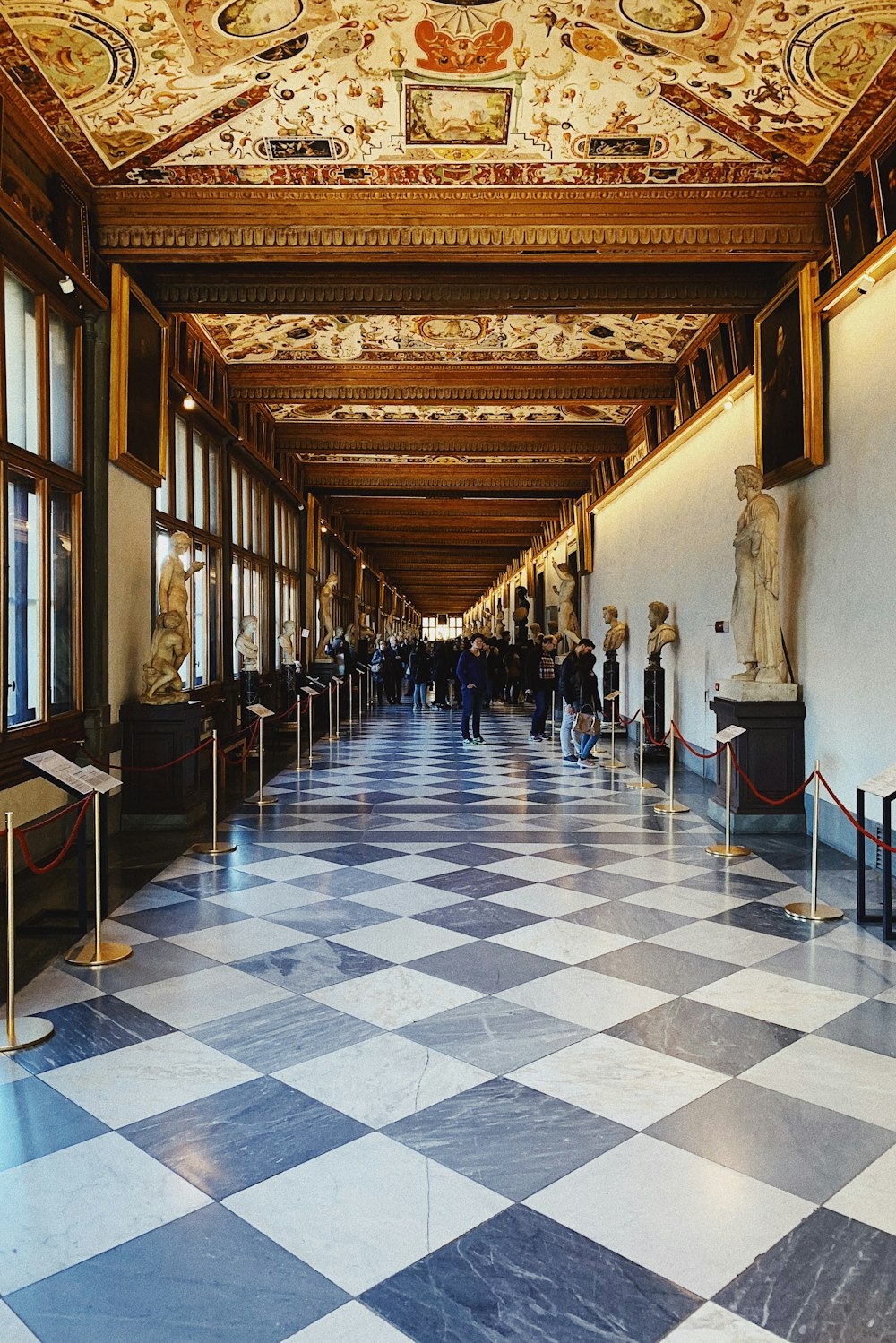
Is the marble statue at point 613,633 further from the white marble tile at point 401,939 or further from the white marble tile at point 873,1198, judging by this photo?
the white marble tile at point 873,1198

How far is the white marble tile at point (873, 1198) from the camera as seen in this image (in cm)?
281

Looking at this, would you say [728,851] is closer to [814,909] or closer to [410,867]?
[814,909]

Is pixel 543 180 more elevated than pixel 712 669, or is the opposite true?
pixel 543 180

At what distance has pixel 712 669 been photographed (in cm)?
1222

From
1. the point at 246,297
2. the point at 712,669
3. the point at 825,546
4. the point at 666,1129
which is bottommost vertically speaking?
the point at 666,1129

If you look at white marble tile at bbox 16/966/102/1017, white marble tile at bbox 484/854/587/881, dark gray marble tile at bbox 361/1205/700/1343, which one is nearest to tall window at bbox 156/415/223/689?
white marble tile at bbox 484/854/587/881

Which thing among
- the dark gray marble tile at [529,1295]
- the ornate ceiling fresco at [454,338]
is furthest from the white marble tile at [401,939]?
the ornate ceiling fresco at [454,338]

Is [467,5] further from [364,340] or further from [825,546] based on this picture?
[364,340]

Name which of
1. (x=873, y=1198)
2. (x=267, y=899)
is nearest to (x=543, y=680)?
(x=267, y=899)

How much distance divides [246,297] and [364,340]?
322 centimetres

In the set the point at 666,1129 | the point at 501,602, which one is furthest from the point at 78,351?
the point at 501,602

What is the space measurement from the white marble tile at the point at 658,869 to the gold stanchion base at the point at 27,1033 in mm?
4133

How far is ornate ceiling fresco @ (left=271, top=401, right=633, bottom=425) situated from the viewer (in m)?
16.2

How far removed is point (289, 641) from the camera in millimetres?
17391
